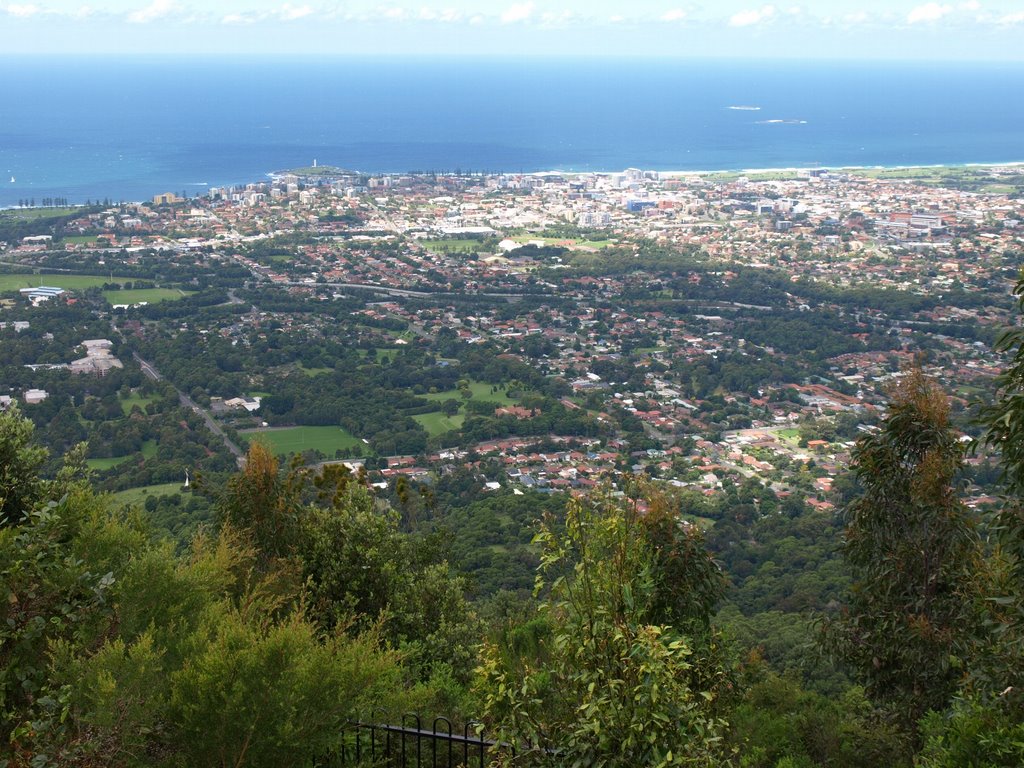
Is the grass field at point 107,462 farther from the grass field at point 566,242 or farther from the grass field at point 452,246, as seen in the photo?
the grass field at point 566,242

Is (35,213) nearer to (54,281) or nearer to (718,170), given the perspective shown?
(54,281)

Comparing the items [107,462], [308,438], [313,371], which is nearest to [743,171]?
[313,371]

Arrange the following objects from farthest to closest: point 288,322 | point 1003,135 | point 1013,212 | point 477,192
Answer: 1. point 1003,135
2. point 477,192
3. point 1013,212
4. point 288,322

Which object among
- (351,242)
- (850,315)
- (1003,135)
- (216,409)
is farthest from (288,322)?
(1003,135)

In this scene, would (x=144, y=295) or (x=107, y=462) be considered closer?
(x=107, y=462)

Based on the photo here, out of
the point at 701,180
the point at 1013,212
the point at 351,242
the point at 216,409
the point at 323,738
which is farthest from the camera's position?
the point at 701,180

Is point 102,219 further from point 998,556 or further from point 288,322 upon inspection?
point 998,556

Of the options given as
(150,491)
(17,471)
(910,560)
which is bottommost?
(150,491)
